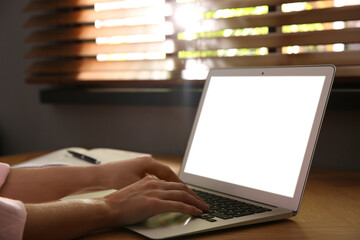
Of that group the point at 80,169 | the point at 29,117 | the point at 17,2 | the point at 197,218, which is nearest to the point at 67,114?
the point at 29,117

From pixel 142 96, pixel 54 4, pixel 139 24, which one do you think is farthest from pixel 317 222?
pixel 54 4

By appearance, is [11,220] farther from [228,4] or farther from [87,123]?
[87,123]

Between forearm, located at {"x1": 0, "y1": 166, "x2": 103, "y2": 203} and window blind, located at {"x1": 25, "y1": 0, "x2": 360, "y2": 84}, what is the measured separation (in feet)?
1.91

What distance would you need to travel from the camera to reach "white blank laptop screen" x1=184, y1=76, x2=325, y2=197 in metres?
0.86

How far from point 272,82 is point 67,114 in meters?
→ 1.10

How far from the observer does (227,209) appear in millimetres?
812

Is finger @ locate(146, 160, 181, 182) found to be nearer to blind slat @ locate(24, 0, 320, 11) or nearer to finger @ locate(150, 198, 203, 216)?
finger @ locate(150, 198, 203, 216)

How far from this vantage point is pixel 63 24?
5.93 ft

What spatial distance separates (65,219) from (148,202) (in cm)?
12

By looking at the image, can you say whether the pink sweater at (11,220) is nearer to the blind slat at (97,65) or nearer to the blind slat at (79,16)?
the blind slat at (97,65)

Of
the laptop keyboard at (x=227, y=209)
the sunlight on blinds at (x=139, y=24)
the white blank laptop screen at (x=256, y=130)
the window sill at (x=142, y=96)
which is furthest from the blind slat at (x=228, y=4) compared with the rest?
the laptop keyboard at (x=227, y=209)

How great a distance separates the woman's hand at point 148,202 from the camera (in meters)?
0.75

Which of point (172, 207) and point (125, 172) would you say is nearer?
point (172, 207)

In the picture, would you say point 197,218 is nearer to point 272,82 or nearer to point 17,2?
point 272,82
